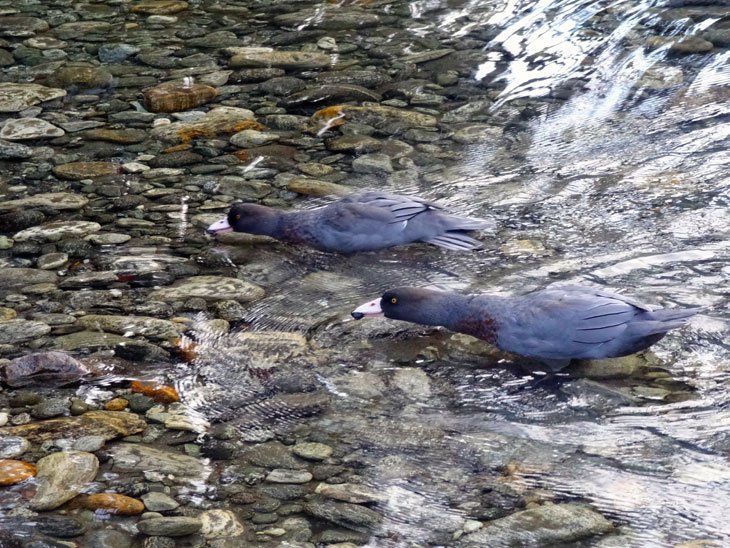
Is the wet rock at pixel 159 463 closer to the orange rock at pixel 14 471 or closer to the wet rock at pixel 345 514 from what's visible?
the orange rock at pixel 14 471

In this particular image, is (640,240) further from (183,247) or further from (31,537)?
(31,537)

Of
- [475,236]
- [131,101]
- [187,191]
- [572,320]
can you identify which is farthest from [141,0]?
[572,320]

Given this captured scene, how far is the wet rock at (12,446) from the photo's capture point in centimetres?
451

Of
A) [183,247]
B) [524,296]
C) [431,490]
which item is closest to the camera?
[431,490]

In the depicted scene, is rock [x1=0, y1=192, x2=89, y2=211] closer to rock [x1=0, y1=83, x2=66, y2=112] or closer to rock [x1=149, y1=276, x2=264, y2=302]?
rock [x1=149, y1=276, x2=264, y2=302]

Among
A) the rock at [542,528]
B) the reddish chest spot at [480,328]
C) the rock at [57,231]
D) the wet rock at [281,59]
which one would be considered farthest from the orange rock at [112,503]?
the wet rock at [281,59]

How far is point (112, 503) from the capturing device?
4184 mm

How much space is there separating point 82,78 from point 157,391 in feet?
16.4

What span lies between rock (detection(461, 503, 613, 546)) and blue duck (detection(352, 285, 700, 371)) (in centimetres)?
116

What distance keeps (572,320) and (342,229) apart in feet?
6.15

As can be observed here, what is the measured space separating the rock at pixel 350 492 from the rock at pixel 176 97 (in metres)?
5.05

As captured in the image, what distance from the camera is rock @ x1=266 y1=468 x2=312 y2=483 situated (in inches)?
173

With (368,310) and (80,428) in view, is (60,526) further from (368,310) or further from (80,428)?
(368,310)

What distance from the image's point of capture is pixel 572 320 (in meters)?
5.08
